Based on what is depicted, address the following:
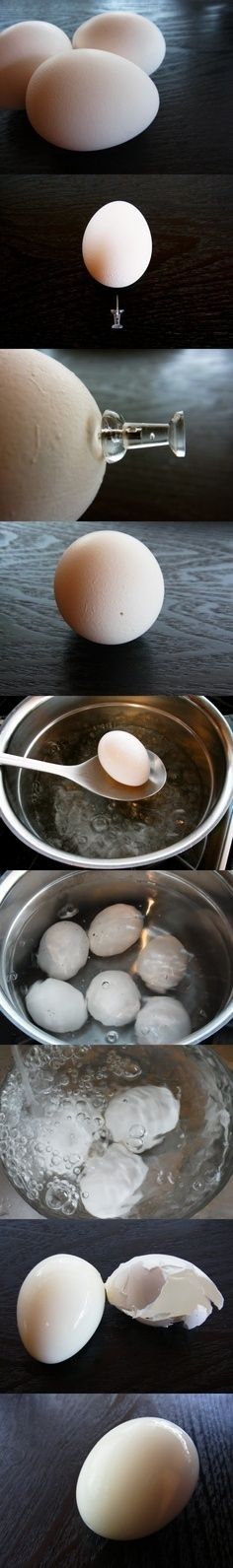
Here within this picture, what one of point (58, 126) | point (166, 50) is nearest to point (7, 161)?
point (58, 126)

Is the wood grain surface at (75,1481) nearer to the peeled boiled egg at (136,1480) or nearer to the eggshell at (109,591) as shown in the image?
the peeled boiled egg at (136,1480)

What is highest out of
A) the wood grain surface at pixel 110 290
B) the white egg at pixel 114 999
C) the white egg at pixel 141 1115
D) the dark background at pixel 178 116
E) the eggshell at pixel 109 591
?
the dark background at pixel 178 116

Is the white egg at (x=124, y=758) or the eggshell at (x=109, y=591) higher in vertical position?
the eggshell at (x=109, y=591)

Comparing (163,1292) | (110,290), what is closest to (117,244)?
(110,290)

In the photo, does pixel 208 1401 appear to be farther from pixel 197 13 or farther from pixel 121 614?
pixel 197 13

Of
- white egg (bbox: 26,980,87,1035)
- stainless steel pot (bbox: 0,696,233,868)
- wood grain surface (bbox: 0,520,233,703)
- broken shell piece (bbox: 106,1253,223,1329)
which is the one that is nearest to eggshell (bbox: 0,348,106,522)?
wood grain surface (bbox: 0,520,233,703)

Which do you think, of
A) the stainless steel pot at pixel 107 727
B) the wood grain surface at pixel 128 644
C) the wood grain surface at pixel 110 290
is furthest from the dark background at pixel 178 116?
the stainless steel pot at pixel 107 727

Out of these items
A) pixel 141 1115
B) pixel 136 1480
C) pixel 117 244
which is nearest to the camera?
pixel 136 1480

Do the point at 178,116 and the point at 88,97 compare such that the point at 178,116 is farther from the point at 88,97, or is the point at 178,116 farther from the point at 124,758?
the point at 124,758
